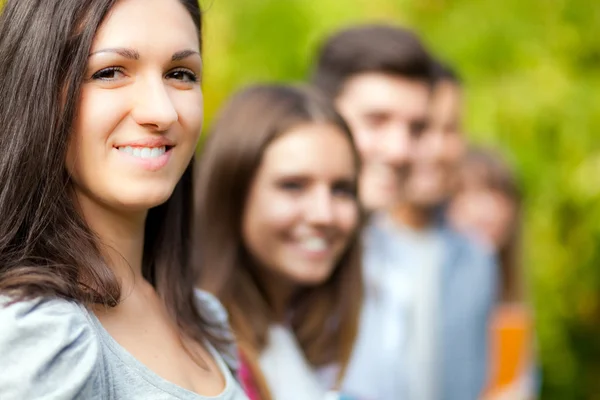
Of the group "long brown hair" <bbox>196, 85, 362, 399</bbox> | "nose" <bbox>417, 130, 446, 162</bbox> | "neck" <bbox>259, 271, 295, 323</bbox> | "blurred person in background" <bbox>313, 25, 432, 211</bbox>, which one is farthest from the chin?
"nose" <bbox>417, 130, 446, 162</bbox>

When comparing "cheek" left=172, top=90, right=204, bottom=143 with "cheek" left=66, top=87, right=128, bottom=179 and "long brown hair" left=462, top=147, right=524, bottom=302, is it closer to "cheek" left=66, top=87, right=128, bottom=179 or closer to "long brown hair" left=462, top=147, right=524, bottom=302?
"cheek" left=66, top=87, right=128, bottom=179

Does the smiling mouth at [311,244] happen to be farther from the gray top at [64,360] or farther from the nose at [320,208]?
the gray top at [64,360]

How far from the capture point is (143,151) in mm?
1438

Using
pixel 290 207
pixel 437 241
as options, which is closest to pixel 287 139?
pixel 290 207

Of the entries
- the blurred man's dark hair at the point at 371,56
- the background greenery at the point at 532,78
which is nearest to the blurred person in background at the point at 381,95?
the blurred man's dark hair at the point at 371,56

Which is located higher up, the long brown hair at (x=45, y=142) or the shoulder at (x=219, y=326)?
the long brown hair at (x=45, y=142)

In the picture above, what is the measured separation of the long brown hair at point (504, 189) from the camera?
5004 mm

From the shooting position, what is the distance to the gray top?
1229 millimetres

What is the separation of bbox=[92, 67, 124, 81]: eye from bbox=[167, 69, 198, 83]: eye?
10cm

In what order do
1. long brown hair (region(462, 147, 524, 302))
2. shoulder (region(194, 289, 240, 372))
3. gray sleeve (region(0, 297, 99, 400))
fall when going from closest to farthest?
gray sleeve (region(0, 297, 99, 400)), shoulder (region(194, 289, 240, 372)), long brown hair (region(462, 147, 524, 302))

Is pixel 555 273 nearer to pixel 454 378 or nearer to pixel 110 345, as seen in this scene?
pixel 454 378

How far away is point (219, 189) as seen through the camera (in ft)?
7.56

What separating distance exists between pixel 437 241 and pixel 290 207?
1712mm

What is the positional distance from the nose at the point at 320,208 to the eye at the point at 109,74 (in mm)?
934
